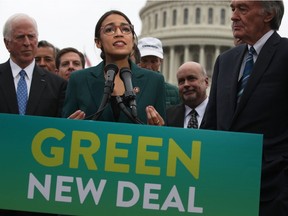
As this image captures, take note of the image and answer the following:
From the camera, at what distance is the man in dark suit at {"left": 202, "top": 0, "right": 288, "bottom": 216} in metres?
3.97

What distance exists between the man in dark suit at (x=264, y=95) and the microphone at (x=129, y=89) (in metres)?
0.74

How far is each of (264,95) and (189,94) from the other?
3118 mm

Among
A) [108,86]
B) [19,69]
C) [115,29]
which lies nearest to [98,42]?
[115,29]

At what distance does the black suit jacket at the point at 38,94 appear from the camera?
5.19 metres

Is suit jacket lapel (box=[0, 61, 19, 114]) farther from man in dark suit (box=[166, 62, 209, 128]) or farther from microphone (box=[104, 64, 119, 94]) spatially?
man in dark suit (box=[166, 62, 209, 128])

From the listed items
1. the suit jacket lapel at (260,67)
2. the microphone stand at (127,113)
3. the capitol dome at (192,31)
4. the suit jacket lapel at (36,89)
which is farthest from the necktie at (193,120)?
the capitol dome at (192,31)

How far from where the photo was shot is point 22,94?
209 inches

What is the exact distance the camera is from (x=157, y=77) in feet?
15.1

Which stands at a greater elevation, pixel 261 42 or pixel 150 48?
pixel 150 48

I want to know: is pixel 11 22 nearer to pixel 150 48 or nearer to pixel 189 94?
pixel 189 94

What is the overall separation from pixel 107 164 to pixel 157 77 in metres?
1.34

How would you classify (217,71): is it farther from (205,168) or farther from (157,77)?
(205,168)

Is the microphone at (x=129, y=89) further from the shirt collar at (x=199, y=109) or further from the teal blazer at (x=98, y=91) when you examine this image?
the shirt collar at (x=199, y=109)

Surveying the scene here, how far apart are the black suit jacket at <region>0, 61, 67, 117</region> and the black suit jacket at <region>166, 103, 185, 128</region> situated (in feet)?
6.43
